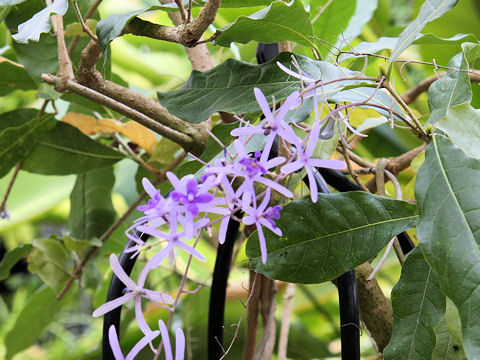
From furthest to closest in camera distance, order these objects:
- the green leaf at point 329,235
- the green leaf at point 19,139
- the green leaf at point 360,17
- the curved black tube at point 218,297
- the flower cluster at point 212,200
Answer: the green leaf at point 360,17
the green leaf at point 19,139
the curved black tube at point 218,297
the green leaf at point 329,235
the flower cluster at point 212,200

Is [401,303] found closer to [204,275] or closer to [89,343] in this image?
[204,275]

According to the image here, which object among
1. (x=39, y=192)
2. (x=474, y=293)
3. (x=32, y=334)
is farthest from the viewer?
(x=39, y=192)

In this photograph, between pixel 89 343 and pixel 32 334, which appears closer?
pixel 32 334

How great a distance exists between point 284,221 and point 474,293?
0.13 m

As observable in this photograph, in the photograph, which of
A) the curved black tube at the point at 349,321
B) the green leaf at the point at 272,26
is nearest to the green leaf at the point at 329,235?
the curved black tube at the point at 349,321

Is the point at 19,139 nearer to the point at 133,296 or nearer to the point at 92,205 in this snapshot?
the point at 92,205

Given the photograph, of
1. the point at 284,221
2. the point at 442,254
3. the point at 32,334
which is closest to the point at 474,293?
the point at 442,254

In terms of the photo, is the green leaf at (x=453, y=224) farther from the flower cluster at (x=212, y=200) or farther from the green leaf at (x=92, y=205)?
the green leaf at (x=92, y=205)

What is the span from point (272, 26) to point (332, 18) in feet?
1.02

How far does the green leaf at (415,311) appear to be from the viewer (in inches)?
14.1

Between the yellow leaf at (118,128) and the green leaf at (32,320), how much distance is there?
274 mm

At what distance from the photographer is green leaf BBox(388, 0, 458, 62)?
1.26 ft

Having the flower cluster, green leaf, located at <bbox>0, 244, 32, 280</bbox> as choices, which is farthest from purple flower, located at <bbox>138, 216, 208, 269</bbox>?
green leaf, located at <bbox>0, 244, 32, 280</bbox>

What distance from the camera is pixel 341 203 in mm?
379
